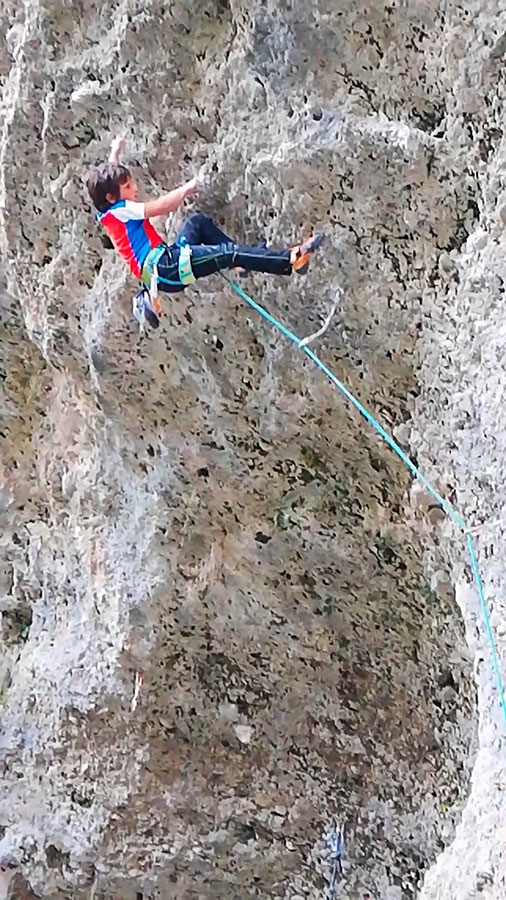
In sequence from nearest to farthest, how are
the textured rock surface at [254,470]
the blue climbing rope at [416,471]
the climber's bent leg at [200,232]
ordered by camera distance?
1. the blue climbing rope at [416,471]
2. the textured rock surface at [254,470]
3. the climber's bent leg at [200,232]

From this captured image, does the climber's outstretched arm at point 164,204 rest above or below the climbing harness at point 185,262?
above

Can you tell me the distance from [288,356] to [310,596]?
1047 millimetres

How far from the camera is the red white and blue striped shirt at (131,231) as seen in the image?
2.54 m

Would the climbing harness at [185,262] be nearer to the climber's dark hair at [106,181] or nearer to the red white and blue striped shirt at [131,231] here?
the red white and blue striped shirt at [131,231]

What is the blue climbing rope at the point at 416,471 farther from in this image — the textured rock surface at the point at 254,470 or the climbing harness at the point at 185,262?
the climbing harness at the point at 185,262

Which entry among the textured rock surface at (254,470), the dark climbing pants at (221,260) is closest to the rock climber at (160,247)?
Answer: the dark climbing pants at (221,260)

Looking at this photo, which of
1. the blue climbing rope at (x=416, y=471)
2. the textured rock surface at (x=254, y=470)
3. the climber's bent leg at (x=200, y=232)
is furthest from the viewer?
the climber's bent leg at (x=200, y=232)

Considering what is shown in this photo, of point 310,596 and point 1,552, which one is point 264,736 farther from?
point 1,552

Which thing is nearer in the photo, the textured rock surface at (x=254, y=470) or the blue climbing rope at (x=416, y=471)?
the blue climbing rope at (x=416, y=471)

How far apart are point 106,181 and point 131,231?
0.16 metres

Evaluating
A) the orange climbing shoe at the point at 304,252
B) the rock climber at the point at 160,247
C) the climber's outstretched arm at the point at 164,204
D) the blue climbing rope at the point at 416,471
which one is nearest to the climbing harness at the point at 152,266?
the rock climber at the point at 160,247

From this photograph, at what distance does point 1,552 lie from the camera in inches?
167

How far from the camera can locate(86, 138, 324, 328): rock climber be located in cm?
254

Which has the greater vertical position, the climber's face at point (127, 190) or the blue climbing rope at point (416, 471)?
the climber's face at point (127, 190)
